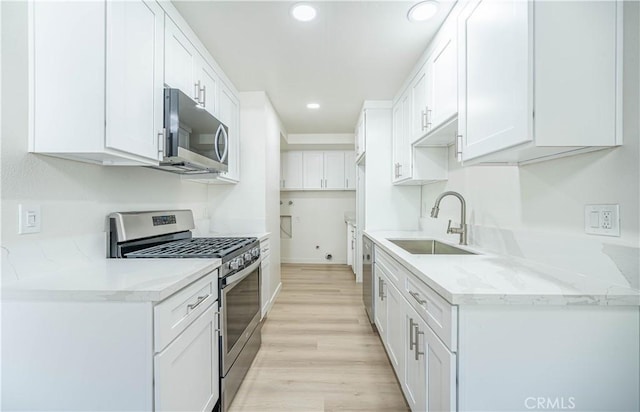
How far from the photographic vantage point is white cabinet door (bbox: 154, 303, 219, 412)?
103cm

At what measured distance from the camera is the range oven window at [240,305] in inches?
63.4

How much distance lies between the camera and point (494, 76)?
4.06ft

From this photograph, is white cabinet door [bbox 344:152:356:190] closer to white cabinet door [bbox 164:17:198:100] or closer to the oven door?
the oven door

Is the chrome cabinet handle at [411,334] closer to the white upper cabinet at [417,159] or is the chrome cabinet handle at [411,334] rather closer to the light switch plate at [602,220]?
the light switch plate at [602,220]

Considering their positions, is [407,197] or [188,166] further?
[407,197]

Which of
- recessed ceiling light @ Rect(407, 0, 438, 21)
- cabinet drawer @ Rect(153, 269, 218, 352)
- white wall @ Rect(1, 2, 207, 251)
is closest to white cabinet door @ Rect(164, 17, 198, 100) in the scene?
white wall @ Rect(1, 2, 207, 251)

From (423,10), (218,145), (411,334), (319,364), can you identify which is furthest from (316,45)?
(319,364)

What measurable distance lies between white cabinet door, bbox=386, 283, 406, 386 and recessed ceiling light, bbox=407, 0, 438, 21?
1756mm

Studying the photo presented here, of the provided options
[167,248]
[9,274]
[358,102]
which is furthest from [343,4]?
[9,274]

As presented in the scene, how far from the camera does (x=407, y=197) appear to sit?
328 centimetres

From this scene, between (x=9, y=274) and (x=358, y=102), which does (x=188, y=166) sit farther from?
(x=358, y=102)

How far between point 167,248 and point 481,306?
1.74 m

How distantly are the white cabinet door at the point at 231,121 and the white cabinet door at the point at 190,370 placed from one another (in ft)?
4.73

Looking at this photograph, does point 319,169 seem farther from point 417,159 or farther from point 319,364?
point 319,364
